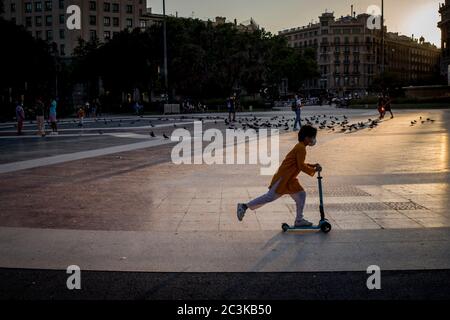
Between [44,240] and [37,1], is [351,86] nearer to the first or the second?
[37,1]

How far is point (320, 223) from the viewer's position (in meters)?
6.23

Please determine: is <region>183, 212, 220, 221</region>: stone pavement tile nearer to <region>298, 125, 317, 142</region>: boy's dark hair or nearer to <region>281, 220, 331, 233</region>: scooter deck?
<region>281, 220, 331, 233</region>: scooter deck

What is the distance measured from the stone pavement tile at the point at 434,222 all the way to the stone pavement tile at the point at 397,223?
10cm

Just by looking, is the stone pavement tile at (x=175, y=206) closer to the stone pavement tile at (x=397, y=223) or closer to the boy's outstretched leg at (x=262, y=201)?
the boy's outstretched leg at (x=262, y=201)

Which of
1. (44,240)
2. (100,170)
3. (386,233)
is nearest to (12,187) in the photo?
(100,170)

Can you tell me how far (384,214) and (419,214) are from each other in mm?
489

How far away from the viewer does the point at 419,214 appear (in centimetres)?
704

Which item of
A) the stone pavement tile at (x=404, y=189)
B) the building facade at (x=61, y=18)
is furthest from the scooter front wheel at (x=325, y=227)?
the building facade at (x=61, y=18)

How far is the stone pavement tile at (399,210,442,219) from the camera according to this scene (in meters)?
6.92

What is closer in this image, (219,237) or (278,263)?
(278,263)

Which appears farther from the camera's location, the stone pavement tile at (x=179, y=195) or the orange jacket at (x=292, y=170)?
the stone pavement tile at (x=179, y=195)
